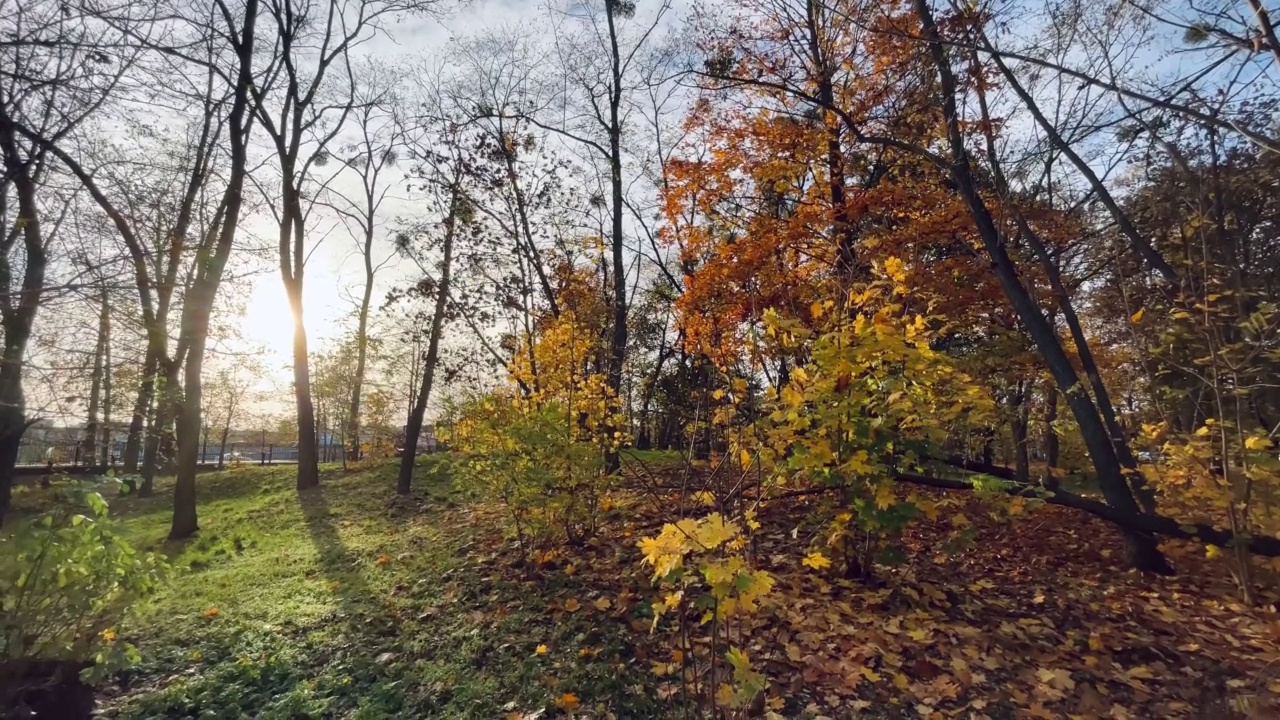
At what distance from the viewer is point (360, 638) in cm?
469

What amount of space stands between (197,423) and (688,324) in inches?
286

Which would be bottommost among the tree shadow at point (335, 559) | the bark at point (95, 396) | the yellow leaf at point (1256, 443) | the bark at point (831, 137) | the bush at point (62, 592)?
the tree shadow at point (335, 559)

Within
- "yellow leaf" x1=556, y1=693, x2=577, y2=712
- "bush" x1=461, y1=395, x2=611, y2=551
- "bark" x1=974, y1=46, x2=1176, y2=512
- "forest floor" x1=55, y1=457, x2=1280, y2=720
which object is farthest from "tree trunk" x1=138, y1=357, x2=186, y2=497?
"bark" x1=974, y1=46, x2=1176, y2=512

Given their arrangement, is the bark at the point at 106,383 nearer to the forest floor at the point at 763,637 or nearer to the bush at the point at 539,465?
the forest floor at the point at 763,637

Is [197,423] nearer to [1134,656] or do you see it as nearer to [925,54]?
[925,54]

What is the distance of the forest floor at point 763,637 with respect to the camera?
11.3ft

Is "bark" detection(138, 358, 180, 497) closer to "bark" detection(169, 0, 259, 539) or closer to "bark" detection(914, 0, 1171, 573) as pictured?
"bark" detection(169, 0, 259, 539)

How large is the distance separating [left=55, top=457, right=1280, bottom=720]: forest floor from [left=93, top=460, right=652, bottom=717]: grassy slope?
2 cm

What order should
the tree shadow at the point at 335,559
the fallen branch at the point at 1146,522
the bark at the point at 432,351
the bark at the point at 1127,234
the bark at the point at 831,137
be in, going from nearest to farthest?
the fallen branch at the point at 1146,522
the tree shadow at the point at 335,559
the bark at the point at 1127,234
the bark at the point at 831,137
the bark at the point at 432,351

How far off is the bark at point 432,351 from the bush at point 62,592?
25.5 feet

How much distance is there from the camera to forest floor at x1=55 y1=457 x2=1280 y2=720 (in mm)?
3434

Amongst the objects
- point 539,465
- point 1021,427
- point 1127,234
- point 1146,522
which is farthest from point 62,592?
point 1021,427

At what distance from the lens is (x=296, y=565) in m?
7.07

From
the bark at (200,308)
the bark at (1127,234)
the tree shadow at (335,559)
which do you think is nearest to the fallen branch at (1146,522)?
the bark at (1127,234)
